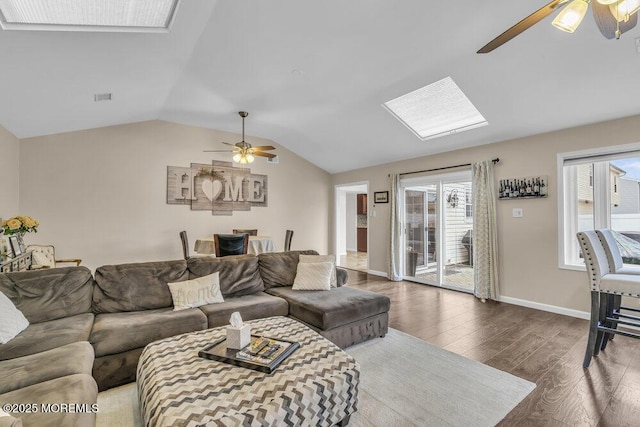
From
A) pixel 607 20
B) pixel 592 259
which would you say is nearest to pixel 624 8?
pixel 607 20

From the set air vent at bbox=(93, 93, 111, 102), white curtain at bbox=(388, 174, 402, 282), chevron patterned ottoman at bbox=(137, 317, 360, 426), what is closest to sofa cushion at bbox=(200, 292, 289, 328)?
chevron patterned ottoman at bbox=(137, 317, 360, 426)

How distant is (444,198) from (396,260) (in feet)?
5.04

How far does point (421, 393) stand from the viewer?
2.13m

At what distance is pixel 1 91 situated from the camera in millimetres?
2932

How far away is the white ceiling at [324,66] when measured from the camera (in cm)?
257

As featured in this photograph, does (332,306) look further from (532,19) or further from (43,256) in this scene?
(43,256)

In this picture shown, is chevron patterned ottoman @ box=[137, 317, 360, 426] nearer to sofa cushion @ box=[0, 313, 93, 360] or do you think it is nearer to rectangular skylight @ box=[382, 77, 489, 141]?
sofa cushion @ box=[0, 313, 93, 360]

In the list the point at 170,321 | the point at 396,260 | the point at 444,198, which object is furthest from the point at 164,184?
the point at 444,198

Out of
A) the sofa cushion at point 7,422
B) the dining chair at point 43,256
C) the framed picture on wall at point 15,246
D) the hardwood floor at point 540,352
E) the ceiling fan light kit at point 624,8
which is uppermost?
the ceiling fan light kit at point 624,8

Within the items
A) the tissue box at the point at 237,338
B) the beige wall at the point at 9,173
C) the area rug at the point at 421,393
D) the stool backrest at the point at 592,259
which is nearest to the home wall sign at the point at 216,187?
the beige wall at the point at 9,173

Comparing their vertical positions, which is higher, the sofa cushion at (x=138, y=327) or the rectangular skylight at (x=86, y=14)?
the rectangular skylight at (x=86, y=14)

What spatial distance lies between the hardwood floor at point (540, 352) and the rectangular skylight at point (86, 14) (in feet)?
12.8

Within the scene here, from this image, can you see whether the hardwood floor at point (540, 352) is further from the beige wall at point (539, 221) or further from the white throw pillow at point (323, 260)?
the white throw pillow at point (323, 260)

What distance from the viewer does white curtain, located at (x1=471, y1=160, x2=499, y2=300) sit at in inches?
175
